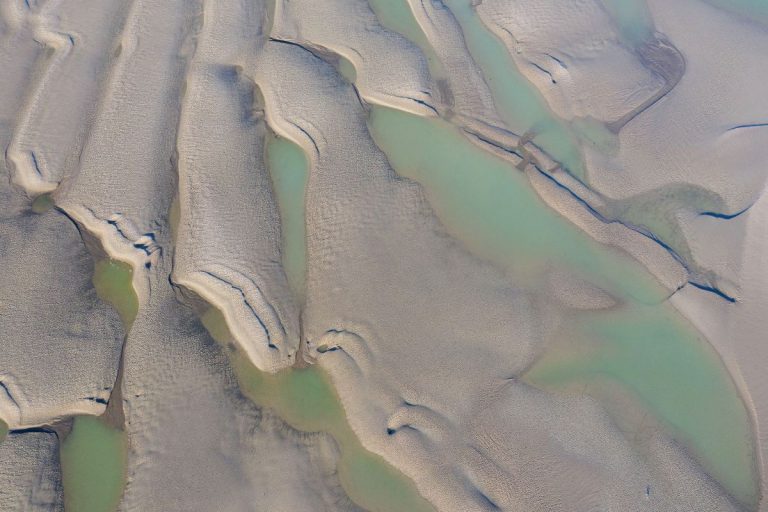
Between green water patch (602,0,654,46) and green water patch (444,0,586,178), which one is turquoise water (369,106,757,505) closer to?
green water patch (444,0,586,178)

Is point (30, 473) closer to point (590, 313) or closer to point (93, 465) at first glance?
point (93, 465)

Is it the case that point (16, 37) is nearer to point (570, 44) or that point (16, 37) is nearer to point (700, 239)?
point (570, 44)

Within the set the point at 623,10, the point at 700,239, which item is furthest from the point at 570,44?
the point at 700,239

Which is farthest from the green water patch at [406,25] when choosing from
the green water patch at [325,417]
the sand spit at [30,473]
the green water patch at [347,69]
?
the sand spit at [30,473]

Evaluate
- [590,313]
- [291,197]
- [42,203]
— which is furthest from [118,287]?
[590,313]

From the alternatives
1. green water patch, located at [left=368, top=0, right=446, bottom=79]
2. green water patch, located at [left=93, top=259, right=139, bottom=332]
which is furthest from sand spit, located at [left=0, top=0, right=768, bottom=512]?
green water patch, located at [left=368, top=0, right=446, bottom=79]
